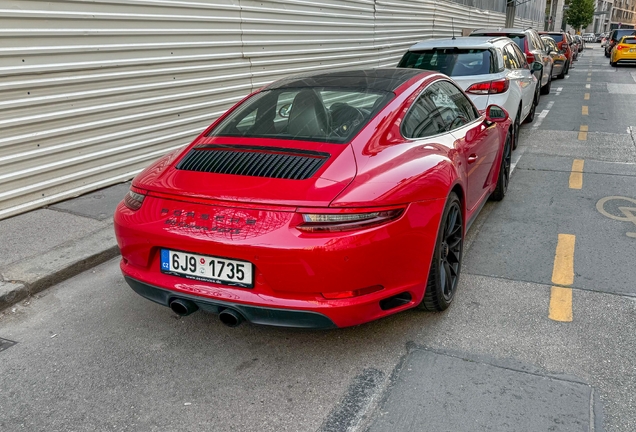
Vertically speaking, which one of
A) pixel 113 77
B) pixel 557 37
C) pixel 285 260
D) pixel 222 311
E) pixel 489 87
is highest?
pixel 113 77

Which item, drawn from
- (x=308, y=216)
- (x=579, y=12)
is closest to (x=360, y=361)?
(x=308, y=216)

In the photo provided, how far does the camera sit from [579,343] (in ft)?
10.5

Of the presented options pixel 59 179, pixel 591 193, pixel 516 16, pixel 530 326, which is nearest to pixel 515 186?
pixel 591 193

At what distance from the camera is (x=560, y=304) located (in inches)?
146

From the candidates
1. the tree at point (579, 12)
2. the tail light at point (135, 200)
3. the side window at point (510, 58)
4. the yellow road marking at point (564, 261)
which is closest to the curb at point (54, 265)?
the tail light at point (135, 200)

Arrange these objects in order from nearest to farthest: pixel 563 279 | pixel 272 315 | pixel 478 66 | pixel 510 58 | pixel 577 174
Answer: pixel 272 315 → pixel 563 279 → pixel 577 174 → pixel 478 66 → pixel 510 58

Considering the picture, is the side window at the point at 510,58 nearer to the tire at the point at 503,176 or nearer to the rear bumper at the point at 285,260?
the tire at the point at 503,176

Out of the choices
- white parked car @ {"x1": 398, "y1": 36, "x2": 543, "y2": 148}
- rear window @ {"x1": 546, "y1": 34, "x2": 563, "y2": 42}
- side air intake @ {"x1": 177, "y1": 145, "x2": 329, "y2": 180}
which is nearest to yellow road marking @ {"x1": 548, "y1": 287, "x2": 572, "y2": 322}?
side air intake @ {"x1": 177, "y1": 145, "x2": 329, "y2": 180}

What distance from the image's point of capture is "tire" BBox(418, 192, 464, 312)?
10.7 feet

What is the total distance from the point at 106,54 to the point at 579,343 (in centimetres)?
540

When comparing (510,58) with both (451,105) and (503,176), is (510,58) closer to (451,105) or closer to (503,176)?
(503,176)

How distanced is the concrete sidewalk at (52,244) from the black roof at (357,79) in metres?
1.99

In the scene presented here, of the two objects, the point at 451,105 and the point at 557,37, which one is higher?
the point at 451,105

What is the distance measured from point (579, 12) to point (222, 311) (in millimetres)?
86054
